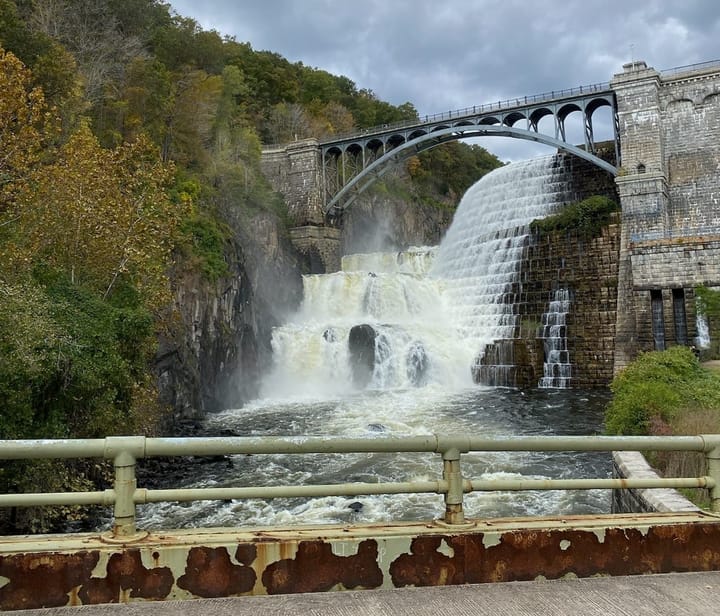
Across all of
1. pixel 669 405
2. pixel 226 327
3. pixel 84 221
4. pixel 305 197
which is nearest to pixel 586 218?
pixel 226 327

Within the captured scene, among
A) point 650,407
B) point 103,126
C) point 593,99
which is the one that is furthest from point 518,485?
point 593,99

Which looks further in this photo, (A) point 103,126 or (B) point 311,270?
(B) point 311,270

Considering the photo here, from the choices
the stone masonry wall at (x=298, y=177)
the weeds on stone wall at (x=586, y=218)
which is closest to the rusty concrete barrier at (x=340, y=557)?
the weeds on stone wall at (x=586, y=218)

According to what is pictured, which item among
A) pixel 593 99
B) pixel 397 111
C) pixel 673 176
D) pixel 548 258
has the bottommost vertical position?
pixel 548 258

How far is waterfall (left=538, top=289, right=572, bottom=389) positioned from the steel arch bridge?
797 centimetres

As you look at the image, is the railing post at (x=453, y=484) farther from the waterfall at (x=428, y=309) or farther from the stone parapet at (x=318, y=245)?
the stone parapet at (x=318, y=245)

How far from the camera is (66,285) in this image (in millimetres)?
11703

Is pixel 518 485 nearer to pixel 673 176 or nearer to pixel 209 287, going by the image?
pixel 209 287

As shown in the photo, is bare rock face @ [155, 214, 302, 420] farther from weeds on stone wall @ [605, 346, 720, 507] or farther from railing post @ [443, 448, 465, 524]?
railing post @ [443, 448, 465, 524]

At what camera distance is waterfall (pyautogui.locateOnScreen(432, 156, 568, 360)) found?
30.2m

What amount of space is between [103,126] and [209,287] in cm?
863

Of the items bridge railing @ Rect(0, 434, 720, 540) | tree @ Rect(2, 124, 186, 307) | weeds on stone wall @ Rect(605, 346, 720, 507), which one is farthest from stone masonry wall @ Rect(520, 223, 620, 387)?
bridge railing @ Rect(0, 434, 720, 540)

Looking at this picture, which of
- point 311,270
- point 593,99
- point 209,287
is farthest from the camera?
point 311,270

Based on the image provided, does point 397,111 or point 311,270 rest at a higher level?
point 397,111
